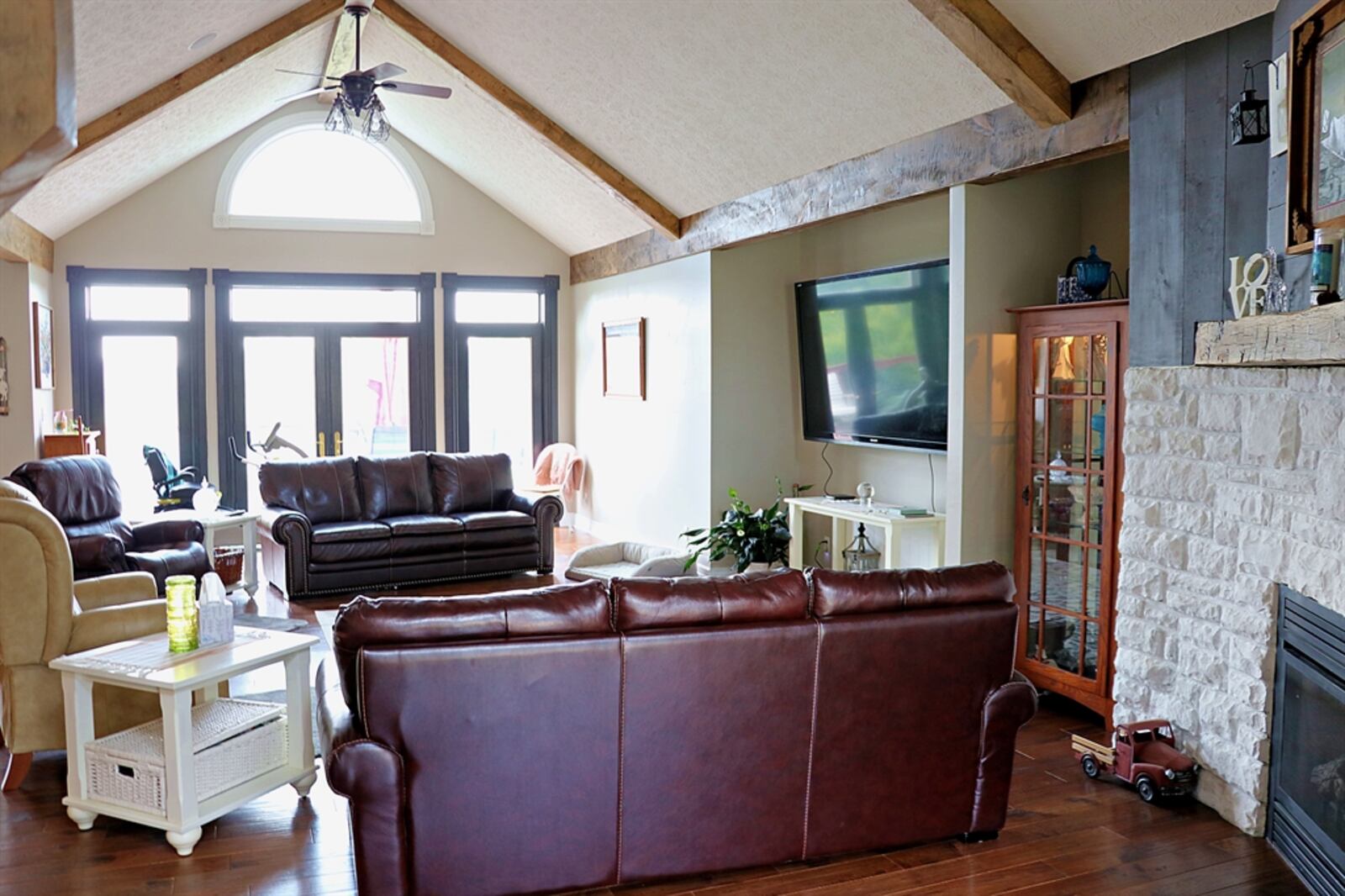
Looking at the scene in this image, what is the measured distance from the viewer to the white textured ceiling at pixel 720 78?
4938mm

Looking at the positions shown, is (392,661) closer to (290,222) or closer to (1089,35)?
(1089,35)

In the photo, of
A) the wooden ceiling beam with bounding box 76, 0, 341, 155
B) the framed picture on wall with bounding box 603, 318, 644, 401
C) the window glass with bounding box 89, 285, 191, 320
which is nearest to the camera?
the wooden ceiling beam with bounding box 76, 0, 341, 155

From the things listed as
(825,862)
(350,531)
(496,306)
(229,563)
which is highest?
(496,306)

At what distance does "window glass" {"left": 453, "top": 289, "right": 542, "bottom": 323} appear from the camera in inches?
422

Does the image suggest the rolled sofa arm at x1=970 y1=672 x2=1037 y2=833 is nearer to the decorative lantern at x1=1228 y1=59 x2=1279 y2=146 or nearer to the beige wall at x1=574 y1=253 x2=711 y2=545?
the decorative lantern at x1=1228 y1=59 x2=1279 y2=146

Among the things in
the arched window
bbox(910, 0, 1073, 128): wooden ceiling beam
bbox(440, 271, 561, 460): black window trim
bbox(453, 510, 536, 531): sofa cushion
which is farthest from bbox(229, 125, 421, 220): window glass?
bbox(910, 0, 1073, 128): wooden ceiling beam

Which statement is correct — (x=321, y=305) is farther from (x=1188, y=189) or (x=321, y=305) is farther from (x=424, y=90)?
(x=1188, y=189)

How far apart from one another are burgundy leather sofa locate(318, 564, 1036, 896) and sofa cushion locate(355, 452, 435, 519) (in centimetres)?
464

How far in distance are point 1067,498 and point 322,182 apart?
7.81 metres

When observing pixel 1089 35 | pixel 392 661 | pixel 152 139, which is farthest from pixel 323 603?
pixel 1089 35

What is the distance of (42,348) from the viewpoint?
341 inches

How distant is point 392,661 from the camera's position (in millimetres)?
2836

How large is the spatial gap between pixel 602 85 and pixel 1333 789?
5.45m

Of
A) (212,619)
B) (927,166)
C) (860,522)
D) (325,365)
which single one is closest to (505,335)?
(325,365)
